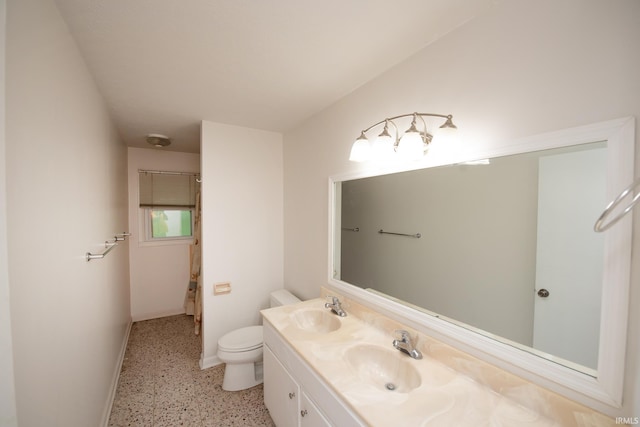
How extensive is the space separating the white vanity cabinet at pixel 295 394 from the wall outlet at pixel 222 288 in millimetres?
858

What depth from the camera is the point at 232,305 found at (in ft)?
7.93

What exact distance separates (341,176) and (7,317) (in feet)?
5.26

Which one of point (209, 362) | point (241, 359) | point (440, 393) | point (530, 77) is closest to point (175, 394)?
point (209, 362)

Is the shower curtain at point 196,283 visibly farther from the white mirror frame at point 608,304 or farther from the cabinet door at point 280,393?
→ the white mirror frame at point 608,304

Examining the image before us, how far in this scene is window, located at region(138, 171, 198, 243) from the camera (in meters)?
3.29

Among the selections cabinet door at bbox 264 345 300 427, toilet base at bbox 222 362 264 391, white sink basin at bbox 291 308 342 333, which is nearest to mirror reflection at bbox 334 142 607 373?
white sink basin at bbox 291 308 342 333

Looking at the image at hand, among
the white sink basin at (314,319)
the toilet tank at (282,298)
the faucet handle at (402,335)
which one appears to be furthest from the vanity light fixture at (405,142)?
the toilet tank at (282,298)

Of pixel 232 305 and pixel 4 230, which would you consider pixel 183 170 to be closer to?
pixel 232 305

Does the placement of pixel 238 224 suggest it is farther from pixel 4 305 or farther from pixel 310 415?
pixel 4 305

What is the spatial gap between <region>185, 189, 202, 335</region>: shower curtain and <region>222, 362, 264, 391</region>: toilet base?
1.02 m

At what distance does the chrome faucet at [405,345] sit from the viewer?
117 centimetres

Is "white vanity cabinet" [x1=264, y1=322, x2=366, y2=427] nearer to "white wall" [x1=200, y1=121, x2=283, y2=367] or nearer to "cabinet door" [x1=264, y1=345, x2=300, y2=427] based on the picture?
"cabinet door" [x1=264, y1=345, x2=300, y2=427]

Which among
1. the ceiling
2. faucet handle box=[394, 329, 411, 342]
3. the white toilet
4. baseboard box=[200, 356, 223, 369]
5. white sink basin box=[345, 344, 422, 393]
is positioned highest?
the ceiling

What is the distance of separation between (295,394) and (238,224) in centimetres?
158
